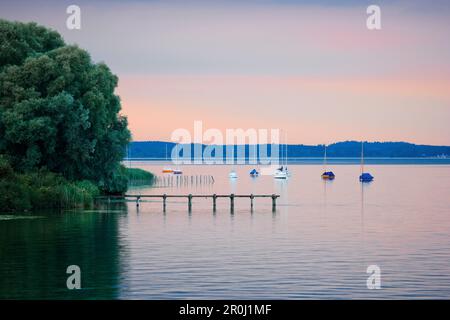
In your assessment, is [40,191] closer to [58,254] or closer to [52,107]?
[52,107]

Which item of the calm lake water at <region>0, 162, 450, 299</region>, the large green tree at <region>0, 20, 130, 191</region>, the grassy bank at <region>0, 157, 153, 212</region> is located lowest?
the calm lake water at <region>0, 162, 450, 299</region>

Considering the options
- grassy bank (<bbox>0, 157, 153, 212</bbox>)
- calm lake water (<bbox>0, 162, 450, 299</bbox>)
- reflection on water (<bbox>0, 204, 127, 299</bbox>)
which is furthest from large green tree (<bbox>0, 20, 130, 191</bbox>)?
reflection on water (<bbox>0, 204, 127, 299</bbox>)

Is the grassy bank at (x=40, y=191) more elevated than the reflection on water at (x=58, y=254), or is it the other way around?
the grassy bank at (x=40, y=191)

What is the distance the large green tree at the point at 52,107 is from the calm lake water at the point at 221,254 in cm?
596

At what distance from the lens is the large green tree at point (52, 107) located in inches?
2859

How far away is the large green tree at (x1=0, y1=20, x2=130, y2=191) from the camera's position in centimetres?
7262

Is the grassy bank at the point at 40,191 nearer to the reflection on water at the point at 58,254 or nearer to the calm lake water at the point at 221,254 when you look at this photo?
the calm lake water at the point at 221,254

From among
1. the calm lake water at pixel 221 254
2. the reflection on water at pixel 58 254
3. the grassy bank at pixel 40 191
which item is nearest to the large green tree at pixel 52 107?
the grassy bank at pixel 40 191

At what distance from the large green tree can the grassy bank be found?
67.0 inches

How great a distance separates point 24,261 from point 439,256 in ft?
76.7

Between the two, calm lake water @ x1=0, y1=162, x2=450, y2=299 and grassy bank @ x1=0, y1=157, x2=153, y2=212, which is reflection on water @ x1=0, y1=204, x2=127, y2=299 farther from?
grassy bank @ x1=0, y1=157, x2=153, y2=212

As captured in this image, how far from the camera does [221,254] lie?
158ft

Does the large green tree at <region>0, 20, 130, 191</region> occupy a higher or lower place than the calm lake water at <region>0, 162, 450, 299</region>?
higher
